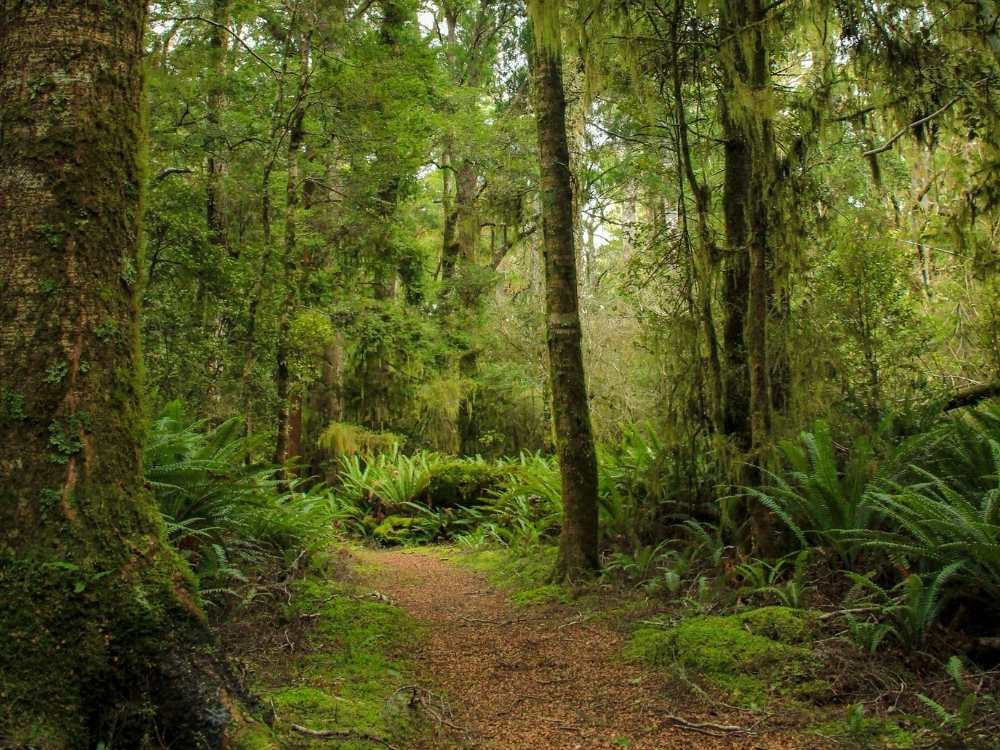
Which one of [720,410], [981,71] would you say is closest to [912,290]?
[981,71]

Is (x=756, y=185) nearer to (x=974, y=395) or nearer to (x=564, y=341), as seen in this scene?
(x=564, y=341)

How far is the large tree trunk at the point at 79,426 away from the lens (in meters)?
2.29

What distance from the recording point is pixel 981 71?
544 cm

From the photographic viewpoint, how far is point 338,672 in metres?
3.65

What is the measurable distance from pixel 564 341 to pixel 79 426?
4020 millimetres

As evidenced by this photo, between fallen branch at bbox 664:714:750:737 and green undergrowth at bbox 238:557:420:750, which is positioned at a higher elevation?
green undergrowth at bbox 238:557:420:750

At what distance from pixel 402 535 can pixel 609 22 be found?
7.14 m

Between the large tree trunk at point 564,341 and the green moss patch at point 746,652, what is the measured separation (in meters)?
1.56

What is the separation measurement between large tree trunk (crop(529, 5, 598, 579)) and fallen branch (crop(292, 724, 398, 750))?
319cm

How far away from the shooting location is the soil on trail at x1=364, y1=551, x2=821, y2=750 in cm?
303

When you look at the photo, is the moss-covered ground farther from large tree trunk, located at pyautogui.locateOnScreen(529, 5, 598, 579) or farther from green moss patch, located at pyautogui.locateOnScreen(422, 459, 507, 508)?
green moss patch, located at pyautogui.locateOnScreen(422, 459, 507, 508)

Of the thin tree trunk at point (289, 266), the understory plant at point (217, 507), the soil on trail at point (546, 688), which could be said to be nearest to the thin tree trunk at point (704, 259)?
the soil on trail at point (546, 688)

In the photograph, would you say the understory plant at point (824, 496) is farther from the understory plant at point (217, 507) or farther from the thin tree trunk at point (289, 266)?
the thin tree trunk at point (289, 266)

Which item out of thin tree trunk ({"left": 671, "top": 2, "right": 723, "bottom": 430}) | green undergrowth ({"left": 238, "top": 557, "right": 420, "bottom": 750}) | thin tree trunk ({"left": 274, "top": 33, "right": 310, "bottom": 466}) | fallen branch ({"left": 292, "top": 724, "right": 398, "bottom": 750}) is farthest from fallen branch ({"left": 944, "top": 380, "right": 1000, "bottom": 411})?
thin tree trunk ({"left": 274, "top": 33, "right": 310, "bottom": 466})
